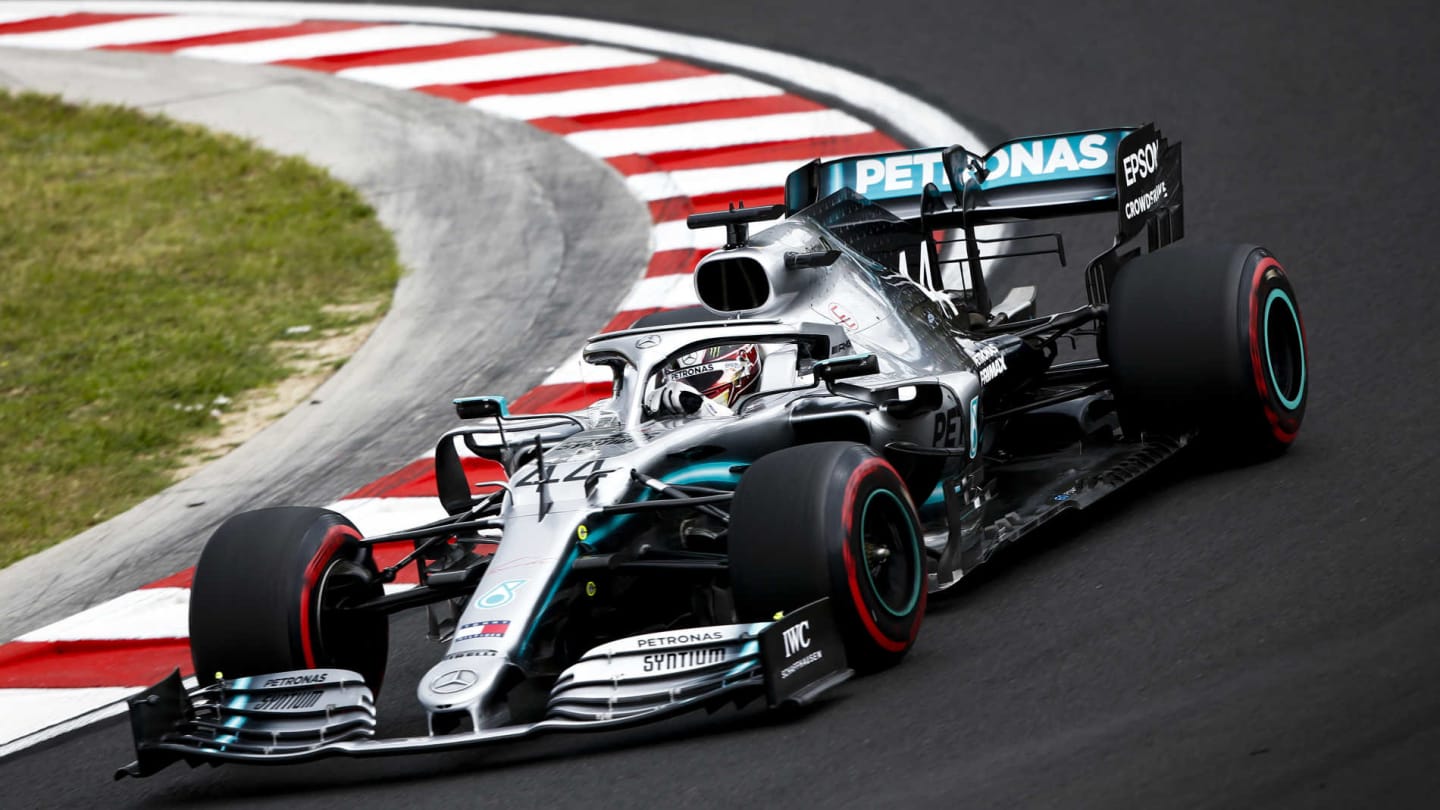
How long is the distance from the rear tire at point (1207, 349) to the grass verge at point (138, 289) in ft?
15.7

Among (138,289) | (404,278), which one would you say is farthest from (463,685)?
(138,289)

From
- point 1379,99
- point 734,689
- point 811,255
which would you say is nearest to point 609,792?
point 734,689

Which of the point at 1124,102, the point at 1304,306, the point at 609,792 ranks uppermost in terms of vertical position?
the point at 1124,102

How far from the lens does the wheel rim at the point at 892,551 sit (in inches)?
229

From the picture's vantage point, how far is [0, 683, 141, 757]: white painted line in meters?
6.80

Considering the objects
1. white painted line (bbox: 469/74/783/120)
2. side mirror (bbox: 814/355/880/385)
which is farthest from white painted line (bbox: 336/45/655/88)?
side mirror (bbox: 814/355/880/385)

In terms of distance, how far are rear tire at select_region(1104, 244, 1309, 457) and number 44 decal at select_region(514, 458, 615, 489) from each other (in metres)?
2.29

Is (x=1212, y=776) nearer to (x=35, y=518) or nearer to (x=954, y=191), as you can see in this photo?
(x=954, y=191)

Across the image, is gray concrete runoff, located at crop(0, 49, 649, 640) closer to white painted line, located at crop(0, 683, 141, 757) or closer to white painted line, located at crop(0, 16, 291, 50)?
white painted line, located at crop(0, 16, 291, 50)

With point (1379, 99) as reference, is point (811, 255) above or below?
below

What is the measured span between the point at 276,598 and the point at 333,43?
1087 cm

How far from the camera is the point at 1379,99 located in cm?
1157

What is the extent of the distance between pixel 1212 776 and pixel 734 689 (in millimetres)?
1333

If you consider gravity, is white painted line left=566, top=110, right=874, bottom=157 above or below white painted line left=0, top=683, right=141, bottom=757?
above
